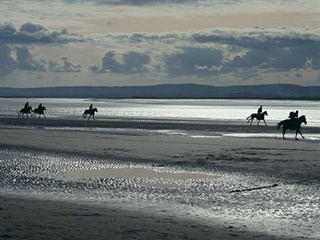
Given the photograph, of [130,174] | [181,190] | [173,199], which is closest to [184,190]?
[181,190]

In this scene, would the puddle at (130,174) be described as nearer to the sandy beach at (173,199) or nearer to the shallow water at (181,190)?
the shallow water at (181,190)

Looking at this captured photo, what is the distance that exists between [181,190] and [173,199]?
140cm

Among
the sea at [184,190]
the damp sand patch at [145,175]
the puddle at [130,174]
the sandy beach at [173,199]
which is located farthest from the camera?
the puddle at [130,174]

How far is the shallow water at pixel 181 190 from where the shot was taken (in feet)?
40.4

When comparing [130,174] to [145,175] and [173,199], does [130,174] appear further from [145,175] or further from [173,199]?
[173,199]

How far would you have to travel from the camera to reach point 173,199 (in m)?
14.4

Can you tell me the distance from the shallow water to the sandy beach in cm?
2

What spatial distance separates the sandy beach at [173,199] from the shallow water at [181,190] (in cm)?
2

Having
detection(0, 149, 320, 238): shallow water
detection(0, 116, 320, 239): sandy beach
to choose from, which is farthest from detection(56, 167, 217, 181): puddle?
detection(0, 116, 320, 239): sandy beach

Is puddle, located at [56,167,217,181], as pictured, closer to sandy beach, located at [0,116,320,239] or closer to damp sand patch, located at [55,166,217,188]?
damp sand patch, located at [55,166,217,188]

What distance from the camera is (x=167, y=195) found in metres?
15.0

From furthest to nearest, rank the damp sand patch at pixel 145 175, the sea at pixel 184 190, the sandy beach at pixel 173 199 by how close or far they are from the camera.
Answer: the damp sand patch at pixel 145 175, the sea at pixel 184 190, the sandy beach at pixel 173 199

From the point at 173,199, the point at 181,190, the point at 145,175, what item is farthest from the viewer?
the point at 145,175

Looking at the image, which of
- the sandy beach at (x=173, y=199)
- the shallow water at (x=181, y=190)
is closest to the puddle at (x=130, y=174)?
the shallow water at (x=181, y=190)
